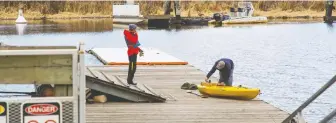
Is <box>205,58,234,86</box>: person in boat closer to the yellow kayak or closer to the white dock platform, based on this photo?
the yellow kayak

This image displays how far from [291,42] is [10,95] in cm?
4959

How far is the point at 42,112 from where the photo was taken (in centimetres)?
826

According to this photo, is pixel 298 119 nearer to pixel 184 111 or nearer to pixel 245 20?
pixel 184 111

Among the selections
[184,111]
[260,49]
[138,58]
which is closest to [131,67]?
[184,111]

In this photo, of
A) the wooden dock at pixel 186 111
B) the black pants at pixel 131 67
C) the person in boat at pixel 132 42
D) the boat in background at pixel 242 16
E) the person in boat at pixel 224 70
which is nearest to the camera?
the wooden dock at pixel 186 111

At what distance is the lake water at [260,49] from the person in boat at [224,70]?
195cm

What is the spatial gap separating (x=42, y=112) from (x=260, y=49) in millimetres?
42406

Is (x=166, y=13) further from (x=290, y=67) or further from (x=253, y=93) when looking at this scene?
(x=253, y=93)

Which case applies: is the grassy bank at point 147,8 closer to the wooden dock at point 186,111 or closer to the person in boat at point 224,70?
the person in boat at point 224,70

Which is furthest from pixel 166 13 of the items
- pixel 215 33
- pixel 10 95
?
pixel 10 95

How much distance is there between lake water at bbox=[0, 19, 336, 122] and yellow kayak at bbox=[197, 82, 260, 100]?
1634 mm

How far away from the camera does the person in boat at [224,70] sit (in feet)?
55.9

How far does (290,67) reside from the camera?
36.0 meters

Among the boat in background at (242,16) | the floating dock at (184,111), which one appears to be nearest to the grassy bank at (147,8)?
the boat in background at (242,16)
